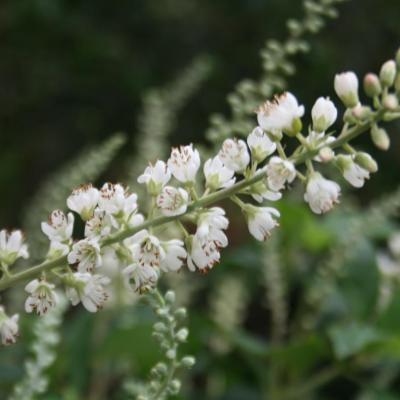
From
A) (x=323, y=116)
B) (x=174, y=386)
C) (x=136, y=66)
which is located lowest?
(x=174, y=386)

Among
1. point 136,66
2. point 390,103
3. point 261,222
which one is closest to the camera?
point 390,103

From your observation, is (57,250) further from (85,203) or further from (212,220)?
(212,220)

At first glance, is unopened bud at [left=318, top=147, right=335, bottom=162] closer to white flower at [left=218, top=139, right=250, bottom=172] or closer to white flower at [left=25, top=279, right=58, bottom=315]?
white flower at [left=218, top=139, right=250, bottom=172]

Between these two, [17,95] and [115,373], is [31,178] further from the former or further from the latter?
[115,373]

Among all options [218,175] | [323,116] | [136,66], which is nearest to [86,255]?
[218,175]

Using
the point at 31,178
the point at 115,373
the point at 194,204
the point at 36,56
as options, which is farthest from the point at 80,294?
the point at 31,178

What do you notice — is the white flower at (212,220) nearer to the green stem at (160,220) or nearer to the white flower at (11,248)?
the green stem at (160,220)
